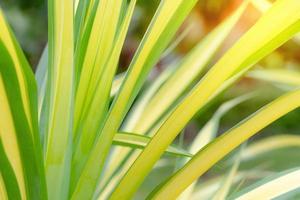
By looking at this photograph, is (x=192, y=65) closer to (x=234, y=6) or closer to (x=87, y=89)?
(x=87, y=89)

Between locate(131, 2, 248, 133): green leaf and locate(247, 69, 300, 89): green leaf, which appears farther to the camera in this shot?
locate(247, 69, 300, 89): green leaf

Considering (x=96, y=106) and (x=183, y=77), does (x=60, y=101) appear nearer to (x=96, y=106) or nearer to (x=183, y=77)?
(x=96, y=106)

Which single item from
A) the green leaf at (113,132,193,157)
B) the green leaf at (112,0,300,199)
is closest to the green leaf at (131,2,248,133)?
the green leaf at (113,132,193,157)

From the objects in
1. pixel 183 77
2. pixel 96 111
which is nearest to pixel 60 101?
pixel 96 111

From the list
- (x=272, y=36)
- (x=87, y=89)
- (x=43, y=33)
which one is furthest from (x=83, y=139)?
A: (x=43, y=33)

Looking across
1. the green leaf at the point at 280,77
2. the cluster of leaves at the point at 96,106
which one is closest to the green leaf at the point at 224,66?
the cluster of leaves at the point at 96,106

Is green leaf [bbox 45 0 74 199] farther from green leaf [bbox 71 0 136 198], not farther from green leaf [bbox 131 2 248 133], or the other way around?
green leaf [bbox 131 2 248 133]

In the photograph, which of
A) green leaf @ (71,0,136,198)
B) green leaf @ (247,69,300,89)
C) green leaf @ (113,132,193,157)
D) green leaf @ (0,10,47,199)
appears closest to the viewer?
green leaf @ (0,10,47,199)

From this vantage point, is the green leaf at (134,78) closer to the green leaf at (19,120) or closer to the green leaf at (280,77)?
the green leaf at (19,120)
